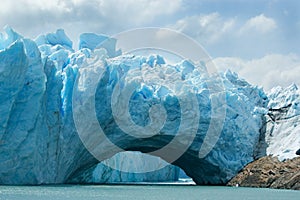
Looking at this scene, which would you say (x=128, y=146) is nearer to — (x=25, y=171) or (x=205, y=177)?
(x=205, y=177)

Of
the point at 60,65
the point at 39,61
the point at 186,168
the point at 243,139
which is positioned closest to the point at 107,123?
the point at 60,65

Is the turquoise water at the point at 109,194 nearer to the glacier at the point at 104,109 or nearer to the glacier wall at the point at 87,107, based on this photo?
the glacier wall at the point at 87,107

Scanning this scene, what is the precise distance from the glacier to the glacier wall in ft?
0.14

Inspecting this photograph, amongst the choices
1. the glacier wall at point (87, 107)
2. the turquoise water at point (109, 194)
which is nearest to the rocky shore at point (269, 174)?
the glacier wall at point (87, 107)

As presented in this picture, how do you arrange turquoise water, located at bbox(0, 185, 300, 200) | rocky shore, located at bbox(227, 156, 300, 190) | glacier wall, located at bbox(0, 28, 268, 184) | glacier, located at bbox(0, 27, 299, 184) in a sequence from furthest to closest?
rocky shore, located at bbox(227, 156, 300, 190)
glacier, located at bbox(0, 27, 299, 184)
glacier wall, located at bbox(0, 28, 268, 184)
turquoise water, located at bbox(0, 185, 300, 200)

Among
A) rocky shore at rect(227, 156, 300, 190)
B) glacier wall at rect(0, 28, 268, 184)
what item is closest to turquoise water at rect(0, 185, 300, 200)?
glacier wall at rect(0, 28, 268, 184)

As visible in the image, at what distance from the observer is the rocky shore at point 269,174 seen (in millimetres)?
27266

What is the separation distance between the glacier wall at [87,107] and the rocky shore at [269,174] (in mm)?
883

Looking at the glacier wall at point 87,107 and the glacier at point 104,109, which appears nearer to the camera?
the glacier wall at point 87,107

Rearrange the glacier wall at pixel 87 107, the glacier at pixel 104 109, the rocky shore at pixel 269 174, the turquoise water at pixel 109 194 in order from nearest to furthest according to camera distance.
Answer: the turquoise water at pixel 109 194 < the glacier wall at pixel 87 107 < the glacier at pixel 104 109 < the rocky shore at pixel 269 174

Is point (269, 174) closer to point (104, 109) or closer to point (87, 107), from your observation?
point (104, 109)

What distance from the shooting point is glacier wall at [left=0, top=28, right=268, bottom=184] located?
2217 centimetres

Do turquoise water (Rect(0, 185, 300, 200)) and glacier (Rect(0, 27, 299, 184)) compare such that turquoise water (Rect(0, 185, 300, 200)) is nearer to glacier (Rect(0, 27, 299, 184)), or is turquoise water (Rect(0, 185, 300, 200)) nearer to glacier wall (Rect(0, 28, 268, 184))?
glacier wall (Rect(0, 28, 268, 184))

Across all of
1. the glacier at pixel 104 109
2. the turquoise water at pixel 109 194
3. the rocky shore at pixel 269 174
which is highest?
the glacier at pixel 104 109
